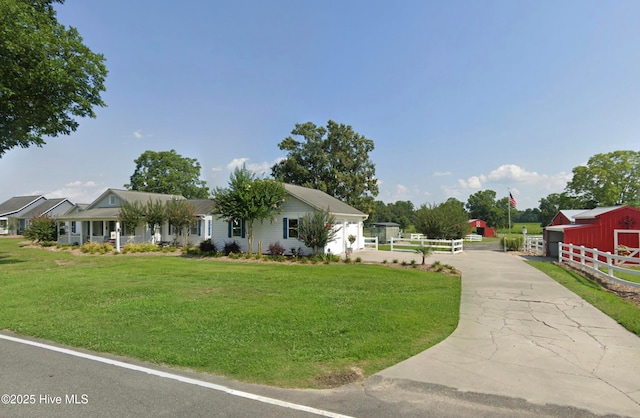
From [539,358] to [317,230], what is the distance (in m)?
13.9

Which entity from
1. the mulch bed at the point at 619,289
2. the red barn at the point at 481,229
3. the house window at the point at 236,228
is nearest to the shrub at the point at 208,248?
the house window at the point at 236,228

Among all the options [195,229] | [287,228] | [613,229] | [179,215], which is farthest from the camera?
[195,229]

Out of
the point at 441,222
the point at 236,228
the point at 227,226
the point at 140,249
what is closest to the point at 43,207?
the point at 140,249

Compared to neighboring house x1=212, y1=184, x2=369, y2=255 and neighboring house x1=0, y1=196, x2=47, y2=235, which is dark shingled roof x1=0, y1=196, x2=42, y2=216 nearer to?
neighboring house x1=0, y1=196, x2=47, y2=235

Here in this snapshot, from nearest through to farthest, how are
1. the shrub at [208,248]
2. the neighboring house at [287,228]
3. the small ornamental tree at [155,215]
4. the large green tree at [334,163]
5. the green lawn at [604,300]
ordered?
1. the green lawn at [604,300]
2. the neighboring house at [287,228]
3. the shrub at [208,248]
4. the small ornamental tree at [155,215]
5. the large green tree at [334,163]

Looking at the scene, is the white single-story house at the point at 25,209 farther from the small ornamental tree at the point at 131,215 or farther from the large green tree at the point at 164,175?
the small ornamental tree at the point at 131,215

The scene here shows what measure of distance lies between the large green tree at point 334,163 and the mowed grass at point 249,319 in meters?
30.4

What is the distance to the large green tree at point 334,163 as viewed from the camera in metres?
41.8

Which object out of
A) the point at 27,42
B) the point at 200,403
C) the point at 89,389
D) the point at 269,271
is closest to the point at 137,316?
the point at 89,389

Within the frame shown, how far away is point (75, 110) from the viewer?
17281 mm

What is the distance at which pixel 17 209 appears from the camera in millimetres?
52781

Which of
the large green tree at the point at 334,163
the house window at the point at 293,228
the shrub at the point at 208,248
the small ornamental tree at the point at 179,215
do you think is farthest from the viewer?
the large green tree at the point at 334,163

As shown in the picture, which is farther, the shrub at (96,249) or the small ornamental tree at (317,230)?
the shrub at (96,249)

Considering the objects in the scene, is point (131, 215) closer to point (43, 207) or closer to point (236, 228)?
point (236, 228)
